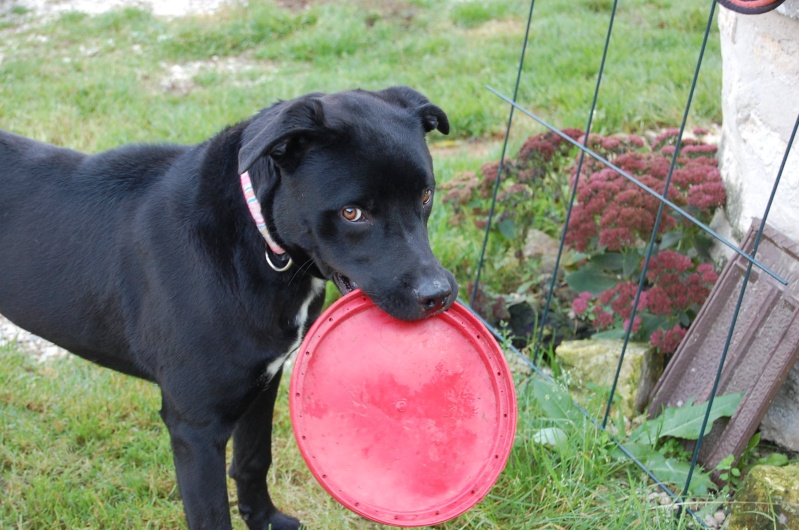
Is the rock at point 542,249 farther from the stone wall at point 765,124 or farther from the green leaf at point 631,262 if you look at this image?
the stone wall at point 765,124

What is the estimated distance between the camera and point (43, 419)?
3.69 m

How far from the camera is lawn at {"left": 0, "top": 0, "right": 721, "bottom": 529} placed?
3.19 meters

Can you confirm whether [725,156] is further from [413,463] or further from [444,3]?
[444,3]

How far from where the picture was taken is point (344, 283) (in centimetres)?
262

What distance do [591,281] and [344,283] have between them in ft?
5.97

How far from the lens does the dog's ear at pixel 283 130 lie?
7.22 ft

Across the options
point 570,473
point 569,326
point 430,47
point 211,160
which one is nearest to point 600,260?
point 569,326

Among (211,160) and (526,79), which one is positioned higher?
(211,160)

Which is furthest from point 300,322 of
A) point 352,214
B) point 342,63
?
point 342,63

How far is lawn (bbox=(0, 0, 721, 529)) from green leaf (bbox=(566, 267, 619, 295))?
564 mm

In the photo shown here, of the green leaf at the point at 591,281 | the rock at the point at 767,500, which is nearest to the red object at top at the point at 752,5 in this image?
the rock at the point at 767,500

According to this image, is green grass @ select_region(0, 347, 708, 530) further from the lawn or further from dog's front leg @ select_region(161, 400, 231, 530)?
dog's front leg @ select_region(161, 400, 231, 530)

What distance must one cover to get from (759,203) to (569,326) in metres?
1.06

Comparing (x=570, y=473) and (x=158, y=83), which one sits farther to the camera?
(x=158, y=83)
